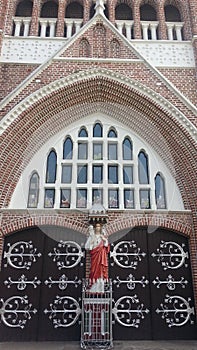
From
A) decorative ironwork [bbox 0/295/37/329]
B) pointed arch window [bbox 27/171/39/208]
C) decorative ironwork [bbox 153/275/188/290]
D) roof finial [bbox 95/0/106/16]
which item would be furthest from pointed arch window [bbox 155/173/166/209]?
roof finial [bbox 95/0/106/16]

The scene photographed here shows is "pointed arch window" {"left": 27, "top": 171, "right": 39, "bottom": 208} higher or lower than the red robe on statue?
higher

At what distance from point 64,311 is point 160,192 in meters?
4.38

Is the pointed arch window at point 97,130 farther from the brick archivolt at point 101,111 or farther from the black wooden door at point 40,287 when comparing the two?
the black wooden door at point 40,287

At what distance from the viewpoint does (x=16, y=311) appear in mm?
8664

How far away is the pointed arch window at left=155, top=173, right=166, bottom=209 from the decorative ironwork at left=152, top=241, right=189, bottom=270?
113 centimetres

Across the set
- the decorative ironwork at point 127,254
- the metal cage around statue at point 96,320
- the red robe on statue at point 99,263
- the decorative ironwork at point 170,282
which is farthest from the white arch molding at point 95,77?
the metal cage around statue at point 96,320

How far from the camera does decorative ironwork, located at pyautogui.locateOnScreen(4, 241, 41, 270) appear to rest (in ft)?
29.8

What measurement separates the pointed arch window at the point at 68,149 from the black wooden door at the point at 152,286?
121 inches

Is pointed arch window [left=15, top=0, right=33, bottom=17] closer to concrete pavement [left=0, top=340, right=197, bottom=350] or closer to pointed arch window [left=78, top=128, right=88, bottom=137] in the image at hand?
pointed arch window [left=78, top=128, right=88, bottom=137]

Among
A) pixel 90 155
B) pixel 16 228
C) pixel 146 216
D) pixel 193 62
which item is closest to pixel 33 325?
pixel 16 228

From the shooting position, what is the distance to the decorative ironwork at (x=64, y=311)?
860cm


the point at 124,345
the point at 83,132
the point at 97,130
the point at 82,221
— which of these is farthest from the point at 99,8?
the point at 124,345

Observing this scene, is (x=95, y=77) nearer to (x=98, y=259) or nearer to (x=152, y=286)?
(x=98, y=259)

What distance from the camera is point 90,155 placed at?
10266mm
